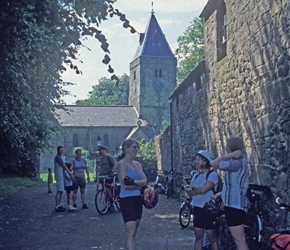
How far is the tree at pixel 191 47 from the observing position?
42.8 m

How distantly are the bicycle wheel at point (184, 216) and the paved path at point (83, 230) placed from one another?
4.8 inches

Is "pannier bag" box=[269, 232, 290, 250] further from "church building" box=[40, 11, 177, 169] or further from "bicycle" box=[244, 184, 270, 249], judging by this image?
"church building" box=[40, 11, 177, 169]

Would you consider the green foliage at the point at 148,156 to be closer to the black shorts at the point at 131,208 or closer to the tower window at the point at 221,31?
the tower window at the point at 221,31

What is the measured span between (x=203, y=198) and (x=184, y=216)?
4.40 m

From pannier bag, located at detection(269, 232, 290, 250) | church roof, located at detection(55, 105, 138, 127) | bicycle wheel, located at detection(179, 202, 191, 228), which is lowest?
bicycle wheel, located at detection(179, 202, 191, 228)

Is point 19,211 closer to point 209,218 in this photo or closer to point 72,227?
point 72,227

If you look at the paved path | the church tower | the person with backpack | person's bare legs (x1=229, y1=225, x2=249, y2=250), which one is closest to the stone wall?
person's bare legs (x1=229, y1=225, x2=249, y2=250)

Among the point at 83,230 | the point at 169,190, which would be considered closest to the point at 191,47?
the point at 169,190

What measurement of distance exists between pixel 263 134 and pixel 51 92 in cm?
1089

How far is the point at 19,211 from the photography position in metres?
13.4

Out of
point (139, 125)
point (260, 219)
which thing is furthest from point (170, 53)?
point (260, 219)

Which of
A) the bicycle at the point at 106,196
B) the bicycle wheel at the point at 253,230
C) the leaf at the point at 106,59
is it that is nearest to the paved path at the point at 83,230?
the bicycle at the point at 106,196

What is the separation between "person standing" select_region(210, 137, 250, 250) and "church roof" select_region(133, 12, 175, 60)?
7163 cm

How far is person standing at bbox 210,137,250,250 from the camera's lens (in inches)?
224
